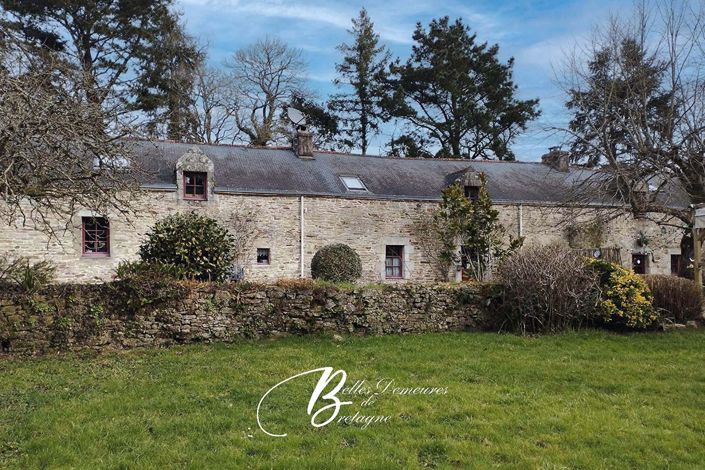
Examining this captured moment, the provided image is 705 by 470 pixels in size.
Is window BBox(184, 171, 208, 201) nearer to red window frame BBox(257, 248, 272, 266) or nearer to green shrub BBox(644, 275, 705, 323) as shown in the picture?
red window frame BBox(257, 248, 272, 266)

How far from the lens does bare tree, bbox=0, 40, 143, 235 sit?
6359 millimetres

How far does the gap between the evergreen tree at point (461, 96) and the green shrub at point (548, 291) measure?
2083cm

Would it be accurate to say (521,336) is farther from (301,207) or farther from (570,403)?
(301,207)

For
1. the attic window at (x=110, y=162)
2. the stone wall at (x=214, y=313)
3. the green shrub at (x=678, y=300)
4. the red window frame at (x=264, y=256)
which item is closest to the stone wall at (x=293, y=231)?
the red window frame at (x=264, y=256)

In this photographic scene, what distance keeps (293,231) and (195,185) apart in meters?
3.47

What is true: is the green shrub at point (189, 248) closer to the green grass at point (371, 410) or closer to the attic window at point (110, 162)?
the attic window at point (110, 162)

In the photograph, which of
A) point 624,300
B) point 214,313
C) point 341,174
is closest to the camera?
point 214,313

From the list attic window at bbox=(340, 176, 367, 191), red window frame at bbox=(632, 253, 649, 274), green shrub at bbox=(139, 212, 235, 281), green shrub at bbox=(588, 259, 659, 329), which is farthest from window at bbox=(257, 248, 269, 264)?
red window frame at bbox=(632, 253, 649, 274)

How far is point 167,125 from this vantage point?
24062 mm

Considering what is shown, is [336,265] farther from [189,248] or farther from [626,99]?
[626,99]

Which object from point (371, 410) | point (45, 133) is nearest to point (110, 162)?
point (45, 133)

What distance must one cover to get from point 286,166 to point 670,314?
12.6 m

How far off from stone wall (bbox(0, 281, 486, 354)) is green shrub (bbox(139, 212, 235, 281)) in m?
1.58

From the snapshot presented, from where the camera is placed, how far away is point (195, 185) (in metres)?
16.2
